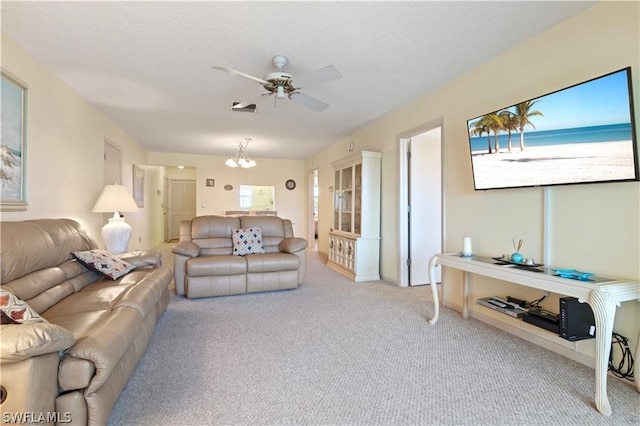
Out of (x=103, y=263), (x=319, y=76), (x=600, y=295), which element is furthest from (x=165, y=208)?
(x=600, y=295)

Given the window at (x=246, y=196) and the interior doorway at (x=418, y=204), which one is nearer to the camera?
the interior doorway at (x=418, y=204)

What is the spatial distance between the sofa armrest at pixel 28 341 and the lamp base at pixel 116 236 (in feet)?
8.60

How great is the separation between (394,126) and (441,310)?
2.50 m

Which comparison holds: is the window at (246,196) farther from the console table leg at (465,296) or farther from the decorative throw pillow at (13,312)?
the decorative throw pillow at (13,312)

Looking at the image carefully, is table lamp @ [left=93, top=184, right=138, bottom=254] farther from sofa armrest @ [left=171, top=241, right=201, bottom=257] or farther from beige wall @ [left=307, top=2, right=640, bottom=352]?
beige wall @ [left=307, top=2, right=640, bottom=352]

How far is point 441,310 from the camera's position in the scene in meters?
3.25

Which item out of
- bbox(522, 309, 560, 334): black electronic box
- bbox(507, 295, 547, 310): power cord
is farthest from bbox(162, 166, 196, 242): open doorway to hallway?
bbox(522, 309, 560, 334): black electronic box

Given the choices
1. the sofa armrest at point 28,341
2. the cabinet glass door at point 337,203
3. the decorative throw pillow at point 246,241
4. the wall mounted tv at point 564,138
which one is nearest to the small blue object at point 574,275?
the wall mounted tv at point 564,138

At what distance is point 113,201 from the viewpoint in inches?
145

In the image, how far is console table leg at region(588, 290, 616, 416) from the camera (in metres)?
1.60

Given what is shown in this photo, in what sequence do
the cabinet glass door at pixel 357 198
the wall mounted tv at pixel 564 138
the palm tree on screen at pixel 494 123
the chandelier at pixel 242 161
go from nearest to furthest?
the wall mounted tv at pixel 564 138 < the palm tree on screen at pixel 494 123 < the cabinet glass door at pixel 357 198 < the chandelier at pixel 242 161

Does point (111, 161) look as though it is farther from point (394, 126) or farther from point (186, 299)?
point (394, 126)

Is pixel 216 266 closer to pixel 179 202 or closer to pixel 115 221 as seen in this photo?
pixel 115 221

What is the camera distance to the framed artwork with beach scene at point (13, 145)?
7.39ft
